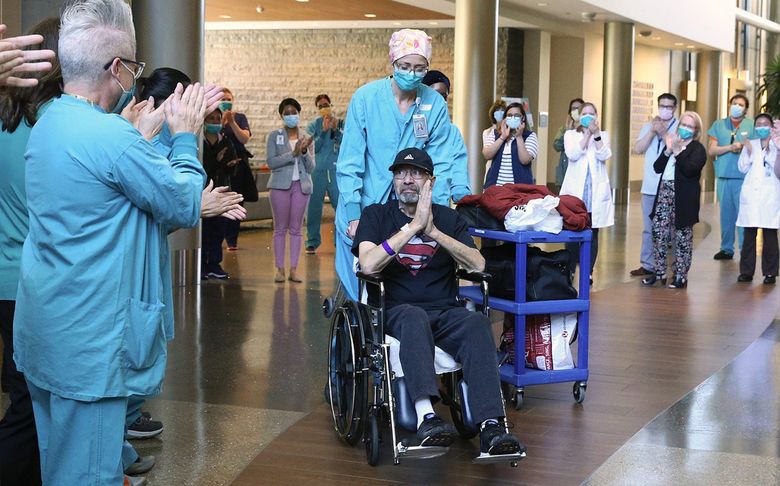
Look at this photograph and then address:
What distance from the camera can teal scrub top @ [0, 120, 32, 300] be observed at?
10.6 feet

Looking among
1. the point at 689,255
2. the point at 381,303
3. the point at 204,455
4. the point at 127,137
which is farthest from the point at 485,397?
the point at 689,255

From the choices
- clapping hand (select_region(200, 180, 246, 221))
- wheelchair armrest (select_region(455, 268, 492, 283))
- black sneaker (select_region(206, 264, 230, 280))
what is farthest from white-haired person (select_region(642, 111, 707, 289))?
clapping hand (select_region(200, 180, 246, 221))

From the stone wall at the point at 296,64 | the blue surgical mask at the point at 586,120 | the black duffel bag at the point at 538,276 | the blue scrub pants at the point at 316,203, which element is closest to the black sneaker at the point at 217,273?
the blue scrub pants at the point at 316,203

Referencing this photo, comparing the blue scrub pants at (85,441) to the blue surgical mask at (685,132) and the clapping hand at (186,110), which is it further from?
the blue surgical mask at (685,132)

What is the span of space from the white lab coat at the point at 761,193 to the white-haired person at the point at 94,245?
300 inches

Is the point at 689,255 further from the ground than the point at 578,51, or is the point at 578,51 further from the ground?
the point at 578,51

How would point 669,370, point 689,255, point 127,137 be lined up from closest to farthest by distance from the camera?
point 127,137 < point 669,370 < point 689,255

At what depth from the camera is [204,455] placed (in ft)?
13.1

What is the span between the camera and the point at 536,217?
4.77 meters

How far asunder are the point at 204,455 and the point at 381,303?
34.2 inches

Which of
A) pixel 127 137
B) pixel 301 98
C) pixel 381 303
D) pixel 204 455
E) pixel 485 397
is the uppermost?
pixel 301 98

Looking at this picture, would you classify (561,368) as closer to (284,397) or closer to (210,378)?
(284,397)

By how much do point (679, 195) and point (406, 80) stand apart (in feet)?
15.3

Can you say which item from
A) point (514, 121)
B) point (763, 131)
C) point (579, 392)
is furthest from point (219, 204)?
point (763, 131)
